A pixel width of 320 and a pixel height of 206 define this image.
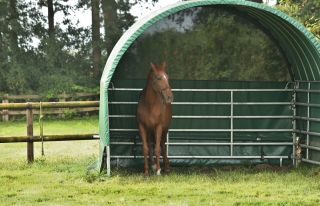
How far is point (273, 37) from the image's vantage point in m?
10.1

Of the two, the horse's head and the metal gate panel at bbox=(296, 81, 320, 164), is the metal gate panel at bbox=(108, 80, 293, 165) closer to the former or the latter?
the metal gate panel at bbox=(296, 81, 320, 164)

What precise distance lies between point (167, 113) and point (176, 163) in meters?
1.39

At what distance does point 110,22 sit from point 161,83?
18.1 metres

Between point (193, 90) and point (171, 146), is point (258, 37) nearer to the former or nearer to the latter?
point (193, 90)

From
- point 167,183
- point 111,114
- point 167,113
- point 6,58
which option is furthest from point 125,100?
point 6,58

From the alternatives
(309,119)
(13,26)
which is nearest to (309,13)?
(309,119)

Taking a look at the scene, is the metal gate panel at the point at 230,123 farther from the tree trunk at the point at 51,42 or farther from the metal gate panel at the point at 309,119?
the tree trunk at the point at 51,42

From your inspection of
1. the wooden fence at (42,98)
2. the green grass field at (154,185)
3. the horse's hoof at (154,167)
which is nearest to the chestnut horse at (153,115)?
the horse's hoof at (154,167)

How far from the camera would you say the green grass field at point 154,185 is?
704 cm

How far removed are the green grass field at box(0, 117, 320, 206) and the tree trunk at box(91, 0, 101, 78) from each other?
1539cm

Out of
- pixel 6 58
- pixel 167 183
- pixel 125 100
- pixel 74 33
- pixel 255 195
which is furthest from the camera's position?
pixel 74 33

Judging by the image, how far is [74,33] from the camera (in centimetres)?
2714

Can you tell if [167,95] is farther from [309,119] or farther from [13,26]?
[13,26]

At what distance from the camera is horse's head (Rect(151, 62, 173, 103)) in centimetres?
820
